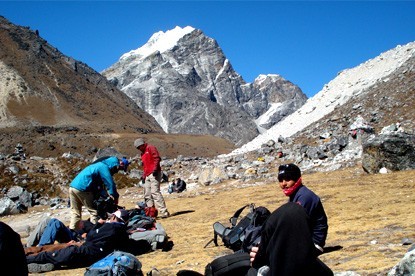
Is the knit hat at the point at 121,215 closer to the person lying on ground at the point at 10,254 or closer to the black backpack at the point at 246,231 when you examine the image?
the black backpack at the point at 246,231

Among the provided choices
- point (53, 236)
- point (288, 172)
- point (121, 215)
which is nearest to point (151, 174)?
point (121, 215)

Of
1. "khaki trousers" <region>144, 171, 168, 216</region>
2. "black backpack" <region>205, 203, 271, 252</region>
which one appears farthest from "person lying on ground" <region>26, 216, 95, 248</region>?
"khaki trousers" <region>144, 171, 168, 216</region>

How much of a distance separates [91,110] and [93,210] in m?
126

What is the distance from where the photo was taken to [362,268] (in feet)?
18.2

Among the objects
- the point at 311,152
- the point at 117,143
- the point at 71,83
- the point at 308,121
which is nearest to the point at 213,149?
the point at 117,143

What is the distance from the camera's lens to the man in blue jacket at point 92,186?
9.77 m

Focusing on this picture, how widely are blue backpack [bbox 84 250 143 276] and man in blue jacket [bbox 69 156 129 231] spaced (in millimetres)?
3507

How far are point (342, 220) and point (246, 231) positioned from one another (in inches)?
146

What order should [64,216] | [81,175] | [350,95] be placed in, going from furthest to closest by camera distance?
[350,95]
[64,216]
[81,175]

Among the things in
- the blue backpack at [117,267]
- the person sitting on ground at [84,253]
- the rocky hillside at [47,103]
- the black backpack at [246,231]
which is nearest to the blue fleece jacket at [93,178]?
the person sitting on ground at [84,253]

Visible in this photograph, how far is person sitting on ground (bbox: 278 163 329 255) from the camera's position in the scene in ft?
17.7

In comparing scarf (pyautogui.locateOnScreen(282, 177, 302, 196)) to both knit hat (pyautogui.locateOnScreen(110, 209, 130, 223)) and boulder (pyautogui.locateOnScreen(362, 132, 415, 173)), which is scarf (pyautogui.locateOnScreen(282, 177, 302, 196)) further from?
boulder (pyautogui.locateOnScreen(362, 132, 415, 173))

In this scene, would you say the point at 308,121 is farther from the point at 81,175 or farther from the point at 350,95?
the point at 81,175

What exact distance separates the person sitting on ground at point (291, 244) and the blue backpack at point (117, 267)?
9.97ft
